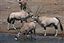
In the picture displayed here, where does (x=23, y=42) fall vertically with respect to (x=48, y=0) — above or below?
below

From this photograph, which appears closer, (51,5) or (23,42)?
(23,42)

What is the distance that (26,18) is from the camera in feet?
10.1

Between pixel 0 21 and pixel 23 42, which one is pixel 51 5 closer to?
pixel 0 21

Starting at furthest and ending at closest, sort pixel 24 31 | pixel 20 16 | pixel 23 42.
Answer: pixel 20 16 → pixel 24 31 → pixel 23 42

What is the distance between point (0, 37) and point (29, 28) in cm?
33

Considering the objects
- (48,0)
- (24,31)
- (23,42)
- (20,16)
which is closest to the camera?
(23,42)

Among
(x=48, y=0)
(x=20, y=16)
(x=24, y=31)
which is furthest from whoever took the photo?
(x=48, y=0)

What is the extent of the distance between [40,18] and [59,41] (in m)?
0.43

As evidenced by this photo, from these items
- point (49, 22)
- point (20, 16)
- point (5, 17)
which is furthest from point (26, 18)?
point (5, 17)

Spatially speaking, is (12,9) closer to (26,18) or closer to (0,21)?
(0,21)

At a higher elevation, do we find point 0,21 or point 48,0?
point 48,0

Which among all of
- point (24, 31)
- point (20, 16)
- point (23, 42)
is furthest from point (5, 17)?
point (23, 42)

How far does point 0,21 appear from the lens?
3.50 m

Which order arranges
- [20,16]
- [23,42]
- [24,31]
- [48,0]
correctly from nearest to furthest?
[23,42] < [24,31] < [20,16] < [48,0]
